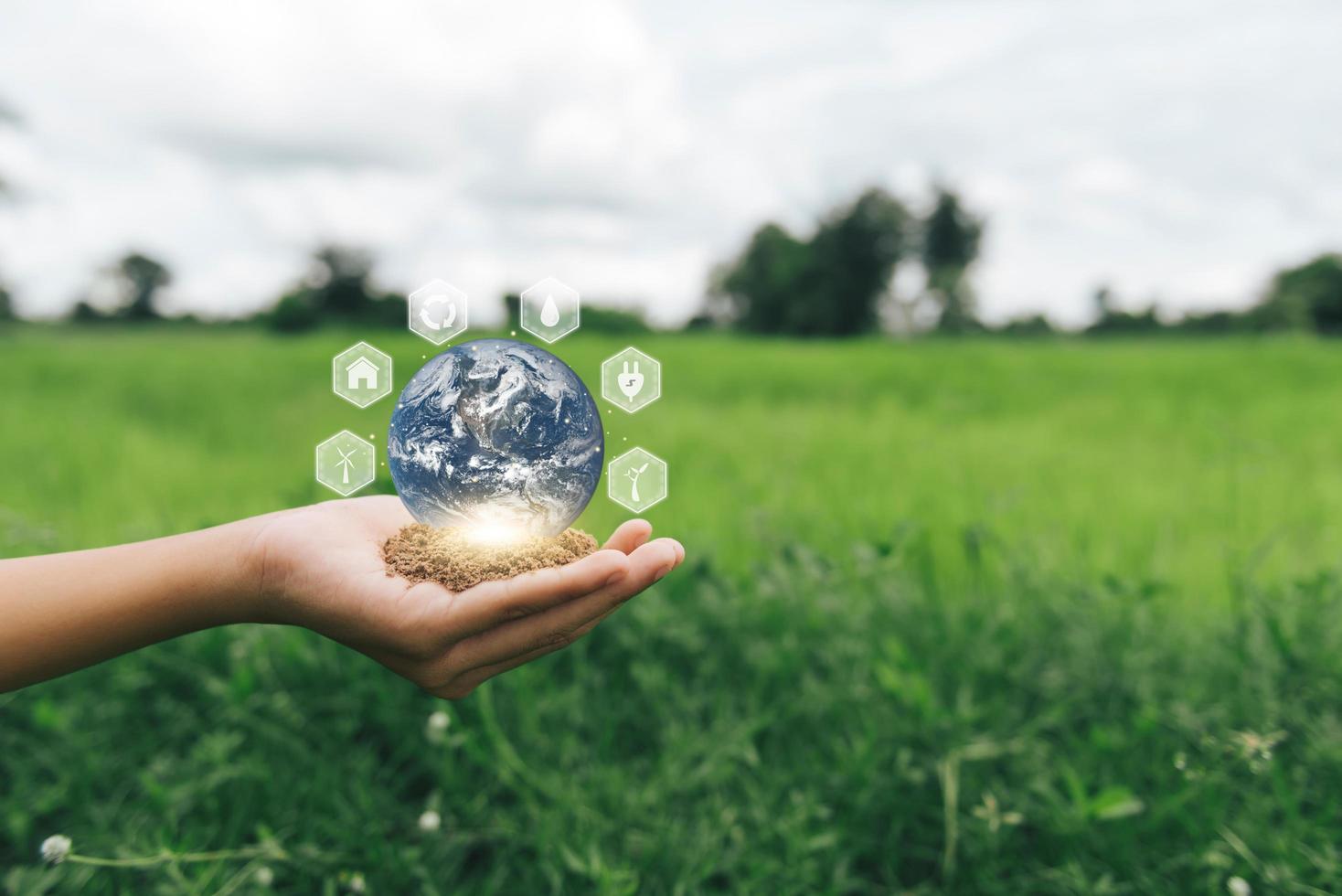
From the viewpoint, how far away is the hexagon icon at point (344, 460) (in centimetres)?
214

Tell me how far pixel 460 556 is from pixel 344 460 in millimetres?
479

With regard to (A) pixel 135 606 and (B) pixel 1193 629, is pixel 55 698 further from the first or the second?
(B) pixel 1193 629

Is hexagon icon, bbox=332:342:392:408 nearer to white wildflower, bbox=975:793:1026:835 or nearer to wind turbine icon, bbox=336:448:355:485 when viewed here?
wind turbine icon, bbox=336:448:355:485

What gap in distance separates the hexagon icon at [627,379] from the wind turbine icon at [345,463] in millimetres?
743

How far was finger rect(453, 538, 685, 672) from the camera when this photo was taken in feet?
5.55

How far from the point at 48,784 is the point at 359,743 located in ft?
3.39

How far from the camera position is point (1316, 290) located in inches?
2464

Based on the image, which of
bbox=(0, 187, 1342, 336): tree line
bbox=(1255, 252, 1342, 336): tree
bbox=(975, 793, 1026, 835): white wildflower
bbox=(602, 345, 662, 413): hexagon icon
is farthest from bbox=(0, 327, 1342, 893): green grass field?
bbox=(1255, 252, 1342, 336): tree

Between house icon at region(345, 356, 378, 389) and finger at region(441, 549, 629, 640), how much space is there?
61 cm

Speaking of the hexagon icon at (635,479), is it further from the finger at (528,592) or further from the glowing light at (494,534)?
the finger at (528,592)

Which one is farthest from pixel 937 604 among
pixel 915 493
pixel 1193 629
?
pixel 915 493

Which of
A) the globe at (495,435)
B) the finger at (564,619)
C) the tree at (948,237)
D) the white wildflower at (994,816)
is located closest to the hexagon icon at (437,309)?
the globe at (495,435)

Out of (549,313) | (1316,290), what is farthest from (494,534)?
(1316,290)

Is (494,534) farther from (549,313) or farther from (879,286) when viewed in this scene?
(879,286)
